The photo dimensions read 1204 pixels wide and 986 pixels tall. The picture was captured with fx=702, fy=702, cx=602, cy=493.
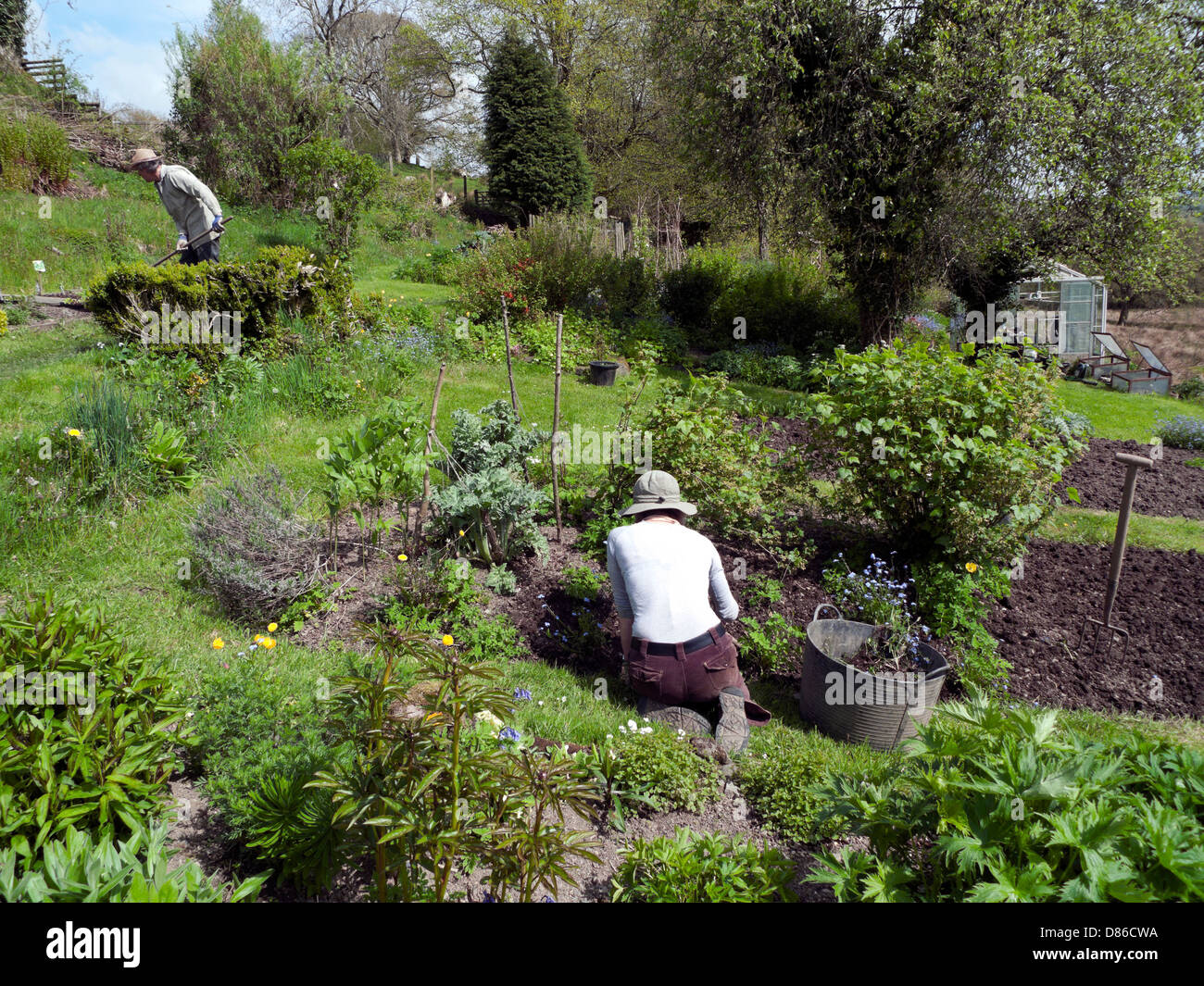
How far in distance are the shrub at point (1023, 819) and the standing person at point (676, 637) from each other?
128cm

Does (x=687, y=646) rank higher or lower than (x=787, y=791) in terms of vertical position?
higher

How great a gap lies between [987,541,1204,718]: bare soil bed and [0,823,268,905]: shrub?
444 cm

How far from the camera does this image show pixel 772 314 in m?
13.8

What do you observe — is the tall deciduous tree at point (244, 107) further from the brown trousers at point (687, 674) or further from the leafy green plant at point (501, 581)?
the brown trousers at point (687, 674)

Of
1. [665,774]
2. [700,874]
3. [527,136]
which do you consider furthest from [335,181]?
[700,874]

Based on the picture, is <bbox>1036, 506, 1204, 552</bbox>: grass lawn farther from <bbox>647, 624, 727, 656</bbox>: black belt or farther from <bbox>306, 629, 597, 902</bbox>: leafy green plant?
<bbox>306, 629, 597, 902</bbox>: leafy green plant

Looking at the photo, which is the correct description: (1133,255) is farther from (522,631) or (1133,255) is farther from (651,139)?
(651,139)

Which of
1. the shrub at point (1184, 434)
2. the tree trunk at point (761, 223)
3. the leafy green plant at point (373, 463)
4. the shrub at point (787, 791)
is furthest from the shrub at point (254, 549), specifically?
the shrub at point (1184, 434)

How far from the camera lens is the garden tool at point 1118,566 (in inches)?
172

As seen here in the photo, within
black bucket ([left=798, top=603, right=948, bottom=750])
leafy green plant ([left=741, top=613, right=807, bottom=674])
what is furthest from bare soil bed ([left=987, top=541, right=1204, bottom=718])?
leafy green plant ([left=741, top=613, right=807, bottom=674])

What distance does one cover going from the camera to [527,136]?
2105 centimetres

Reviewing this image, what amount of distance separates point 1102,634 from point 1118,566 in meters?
0.59

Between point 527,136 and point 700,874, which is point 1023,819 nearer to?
point 700,874

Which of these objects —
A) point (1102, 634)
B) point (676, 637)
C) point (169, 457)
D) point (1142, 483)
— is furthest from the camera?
point (1142, 483)
